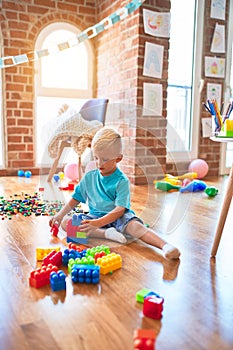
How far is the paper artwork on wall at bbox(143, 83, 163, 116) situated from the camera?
245cm

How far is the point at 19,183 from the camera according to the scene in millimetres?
2361

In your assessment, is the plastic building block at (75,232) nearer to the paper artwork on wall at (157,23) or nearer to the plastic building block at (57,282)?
the plastic building block at (57,282)

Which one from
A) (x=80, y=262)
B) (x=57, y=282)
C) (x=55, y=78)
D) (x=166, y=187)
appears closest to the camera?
(x=57, y=282)

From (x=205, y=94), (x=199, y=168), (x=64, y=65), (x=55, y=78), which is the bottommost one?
(x=199, y=168)

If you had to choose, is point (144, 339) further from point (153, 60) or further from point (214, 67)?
point (214, 67)

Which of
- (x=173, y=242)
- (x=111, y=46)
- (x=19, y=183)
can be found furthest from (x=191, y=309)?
(x=111, y=46)

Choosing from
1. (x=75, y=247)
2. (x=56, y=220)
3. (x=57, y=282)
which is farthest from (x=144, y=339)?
(x=56, y=220)

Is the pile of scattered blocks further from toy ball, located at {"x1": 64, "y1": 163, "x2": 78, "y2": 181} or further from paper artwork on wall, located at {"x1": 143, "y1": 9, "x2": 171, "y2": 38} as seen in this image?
paper artwork on wall, located at {"x1": 143, "y1": 9, "x2": 171, "y2": 38}

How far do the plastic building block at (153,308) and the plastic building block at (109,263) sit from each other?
22 centimetres

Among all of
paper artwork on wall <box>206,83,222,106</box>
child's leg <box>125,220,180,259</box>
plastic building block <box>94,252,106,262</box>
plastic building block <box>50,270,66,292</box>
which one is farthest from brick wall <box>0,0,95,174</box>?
plastic building block <box>50,270,66,292</box>

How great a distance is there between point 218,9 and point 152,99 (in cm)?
111

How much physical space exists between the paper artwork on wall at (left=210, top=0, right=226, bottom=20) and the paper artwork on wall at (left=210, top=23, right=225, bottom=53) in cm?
8

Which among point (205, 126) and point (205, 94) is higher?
point (205, 94)

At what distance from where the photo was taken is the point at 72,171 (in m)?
2.45
